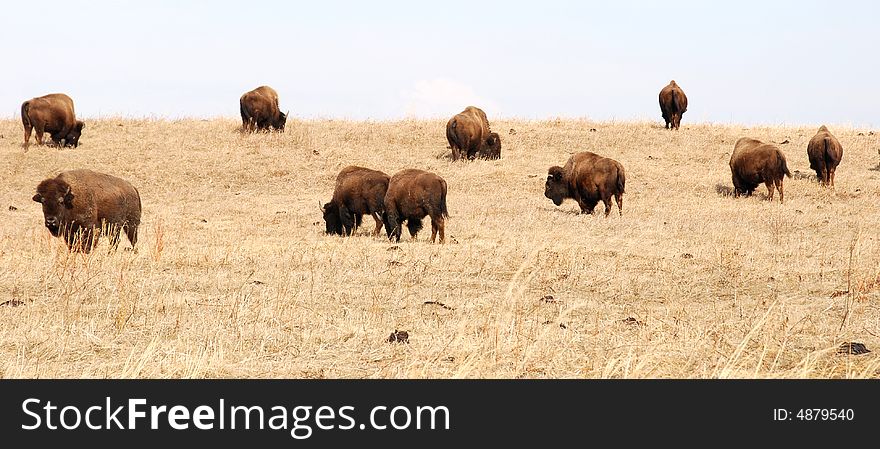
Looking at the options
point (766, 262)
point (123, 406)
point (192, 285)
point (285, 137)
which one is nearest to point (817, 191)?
point (766, 262)

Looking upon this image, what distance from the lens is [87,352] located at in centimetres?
632

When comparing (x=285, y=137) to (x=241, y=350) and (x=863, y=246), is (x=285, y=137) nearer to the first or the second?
(x=863, y=246)

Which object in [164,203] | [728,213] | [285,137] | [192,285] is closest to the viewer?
[192,285]

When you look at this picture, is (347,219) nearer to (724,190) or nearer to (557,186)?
(557,186)

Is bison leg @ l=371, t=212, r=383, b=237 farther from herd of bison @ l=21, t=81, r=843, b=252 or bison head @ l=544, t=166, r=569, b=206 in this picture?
bison head @ l=544, t=166, r=569, b=206

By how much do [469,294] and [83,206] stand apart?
19.6ft

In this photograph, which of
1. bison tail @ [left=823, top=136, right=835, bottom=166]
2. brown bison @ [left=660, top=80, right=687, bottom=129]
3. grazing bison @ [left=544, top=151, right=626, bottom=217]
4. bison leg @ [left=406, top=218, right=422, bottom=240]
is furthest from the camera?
brown bison @ [left=660, top=80, right=687, bottom=129]

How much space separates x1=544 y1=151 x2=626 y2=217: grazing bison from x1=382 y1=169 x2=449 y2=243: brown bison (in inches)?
193

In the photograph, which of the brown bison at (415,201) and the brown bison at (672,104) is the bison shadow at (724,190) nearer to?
the brown bison at (672,104)

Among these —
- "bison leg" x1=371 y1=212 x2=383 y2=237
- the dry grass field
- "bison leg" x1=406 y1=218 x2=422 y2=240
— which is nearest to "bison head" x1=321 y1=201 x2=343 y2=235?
the dry grass field

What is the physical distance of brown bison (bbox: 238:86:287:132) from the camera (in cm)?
2981

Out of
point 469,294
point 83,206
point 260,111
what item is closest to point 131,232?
point 83,206

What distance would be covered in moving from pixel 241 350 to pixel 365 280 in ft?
10.6

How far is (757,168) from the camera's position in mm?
22016
